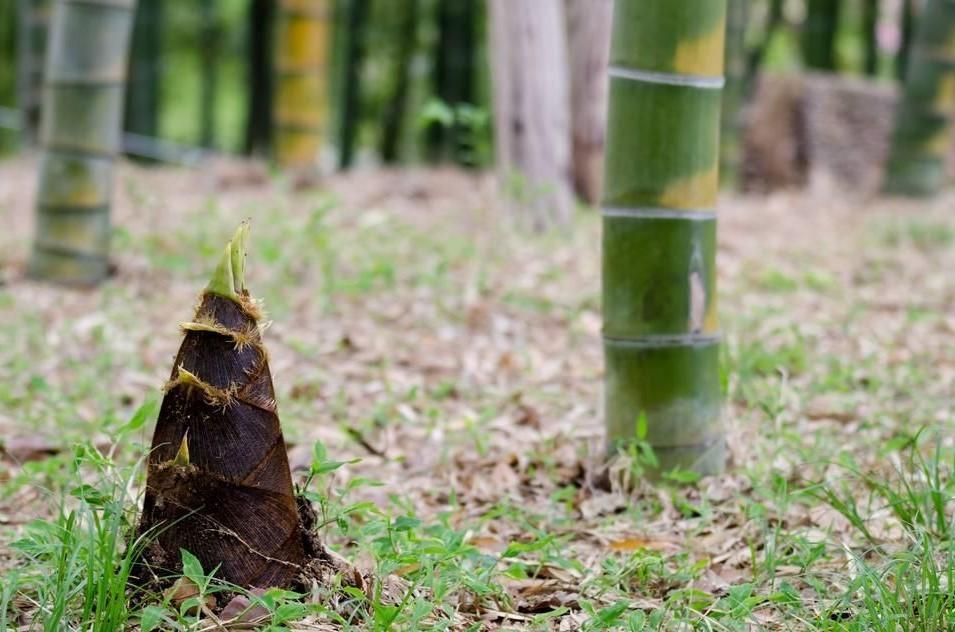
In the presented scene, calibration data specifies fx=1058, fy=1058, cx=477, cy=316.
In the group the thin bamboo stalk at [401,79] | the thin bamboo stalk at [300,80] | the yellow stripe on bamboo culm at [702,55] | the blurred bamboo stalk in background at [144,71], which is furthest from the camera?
the thin bamboo stalk at [401,79]

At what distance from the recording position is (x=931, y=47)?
258 inches

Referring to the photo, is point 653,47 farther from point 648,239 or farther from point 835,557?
point 835,557

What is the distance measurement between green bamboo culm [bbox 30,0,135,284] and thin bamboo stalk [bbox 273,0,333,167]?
2.57 metres

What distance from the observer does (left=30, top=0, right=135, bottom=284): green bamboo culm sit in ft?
13.2

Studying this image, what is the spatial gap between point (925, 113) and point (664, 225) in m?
5.27

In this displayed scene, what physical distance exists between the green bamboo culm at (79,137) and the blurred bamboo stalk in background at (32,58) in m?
5.17

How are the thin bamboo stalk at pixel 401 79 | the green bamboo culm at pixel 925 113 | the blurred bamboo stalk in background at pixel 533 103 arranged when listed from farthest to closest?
the thin bamboo stalk at pixel 401 79
the green bamboo culm at pixel 925 113
the blurred bamboo stalk in background at pixel 533 103

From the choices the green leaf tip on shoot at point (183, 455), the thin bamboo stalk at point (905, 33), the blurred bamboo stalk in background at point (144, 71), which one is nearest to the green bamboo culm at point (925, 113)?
the thin bamboo stalk at point (905, 33)

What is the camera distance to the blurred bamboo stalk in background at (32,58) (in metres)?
8.74

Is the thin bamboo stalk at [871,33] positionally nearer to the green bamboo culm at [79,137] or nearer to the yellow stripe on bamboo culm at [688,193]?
the green bamboo culm at [79,137]

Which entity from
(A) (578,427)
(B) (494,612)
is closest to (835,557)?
(B) (494,612)

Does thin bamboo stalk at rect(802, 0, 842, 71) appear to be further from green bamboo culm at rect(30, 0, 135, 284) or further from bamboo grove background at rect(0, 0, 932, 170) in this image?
green bamboo culm at rect(30, 0, 135, 284)

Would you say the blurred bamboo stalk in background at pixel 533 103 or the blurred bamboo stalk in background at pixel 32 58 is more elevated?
the blurred bamboo stalk in background at pixel 32 58

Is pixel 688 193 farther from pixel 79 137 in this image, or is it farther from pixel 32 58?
pixel 32 58
